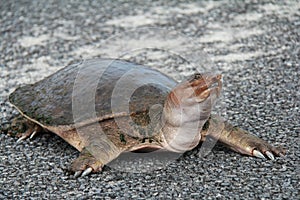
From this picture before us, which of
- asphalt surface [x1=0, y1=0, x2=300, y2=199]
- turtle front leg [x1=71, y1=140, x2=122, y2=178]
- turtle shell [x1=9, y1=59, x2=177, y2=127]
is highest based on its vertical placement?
turtle shell [x1=9, y1=59, x2=177, y2=127]

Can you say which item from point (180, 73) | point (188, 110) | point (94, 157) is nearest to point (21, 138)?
point (94, 157)

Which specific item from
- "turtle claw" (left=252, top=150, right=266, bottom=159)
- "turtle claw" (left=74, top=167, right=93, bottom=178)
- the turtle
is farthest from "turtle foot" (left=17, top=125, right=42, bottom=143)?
"turtle claw" (left=252, top=150, right=266, bottom=159)

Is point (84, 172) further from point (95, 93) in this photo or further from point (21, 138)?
point (21, 138)

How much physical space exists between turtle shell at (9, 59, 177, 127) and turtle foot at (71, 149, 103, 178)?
0.87 ft

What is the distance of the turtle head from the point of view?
341cm

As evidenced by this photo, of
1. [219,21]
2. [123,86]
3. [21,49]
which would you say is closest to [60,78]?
[123,86]

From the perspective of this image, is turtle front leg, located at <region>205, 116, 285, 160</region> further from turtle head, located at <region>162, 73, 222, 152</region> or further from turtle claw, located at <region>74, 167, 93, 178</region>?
turtle claw, located at <region>74, 167, 93, 178</region>

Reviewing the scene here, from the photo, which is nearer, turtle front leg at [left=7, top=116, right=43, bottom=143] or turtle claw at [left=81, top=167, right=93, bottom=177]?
turtle claw at [left=81, top=167, right=93, bottom=177]

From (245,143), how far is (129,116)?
0.71 metres

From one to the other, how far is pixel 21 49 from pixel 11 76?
0.75 meters

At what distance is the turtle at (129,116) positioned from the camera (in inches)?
140

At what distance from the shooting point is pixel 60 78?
4.30 meters

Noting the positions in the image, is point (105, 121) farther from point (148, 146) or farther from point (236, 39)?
point (236, 39)

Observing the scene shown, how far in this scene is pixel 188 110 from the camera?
3535mm
